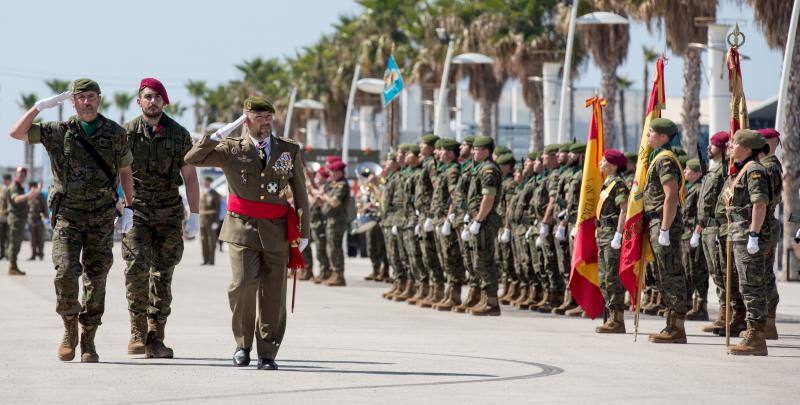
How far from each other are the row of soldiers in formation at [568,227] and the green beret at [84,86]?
17.3 ft

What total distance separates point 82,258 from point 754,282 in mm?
5516

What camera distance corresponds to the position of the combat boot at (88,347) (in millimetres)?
10703

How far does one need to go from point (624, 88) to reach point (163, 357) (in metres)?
85.3

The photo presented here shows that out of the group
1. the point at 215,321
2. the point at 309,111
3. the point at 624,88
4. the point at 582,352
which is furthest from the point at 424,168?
the point at 624,88

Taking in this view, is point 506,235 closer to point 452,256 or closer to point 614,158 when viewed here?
point 452,256

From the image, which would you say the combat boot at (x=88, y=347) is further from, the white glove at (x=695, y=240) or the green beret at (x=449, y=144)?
the white glove at (x=695, y=240)

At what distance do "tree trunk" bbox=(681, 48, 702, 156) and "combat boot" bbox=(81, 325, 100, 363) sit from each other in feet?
85.4

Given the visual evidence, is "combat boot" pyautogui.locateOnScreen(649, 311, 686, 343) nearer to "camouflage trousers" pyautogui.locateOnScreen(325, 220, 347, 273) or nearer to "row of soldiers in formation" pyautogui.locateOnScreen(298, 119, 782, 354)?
"row of soldiers in formation" pyautogui.locateOnScreen(298, 119, 782, 354)

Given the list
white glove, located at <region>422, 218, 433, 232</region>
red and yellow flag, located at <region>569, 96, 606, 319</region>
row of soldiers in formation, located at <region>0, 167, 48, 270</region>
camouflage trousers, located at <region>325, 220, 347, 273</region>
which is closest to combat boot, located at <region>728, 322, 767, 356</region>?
red and yellow flag, located at <region>569, 96, 606, 319</region>

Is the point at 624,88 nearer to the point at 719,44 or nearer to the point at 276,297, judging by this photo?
the point at 719,44

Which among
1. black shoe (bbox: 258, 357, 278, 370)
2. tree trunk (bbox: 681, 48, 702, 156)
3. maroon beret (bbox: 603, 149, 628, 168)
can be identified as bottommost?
black shoe (bbox: 258, 357, 278, 370)

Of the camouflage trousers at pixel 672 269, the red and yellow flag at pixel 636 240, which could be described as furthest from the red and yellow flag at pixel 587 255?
the camouflage trousers at pixel 672 269

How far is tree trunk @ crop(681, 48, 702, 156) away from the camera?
35.3 meters

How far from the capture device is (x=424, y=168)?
18812 millimetres
